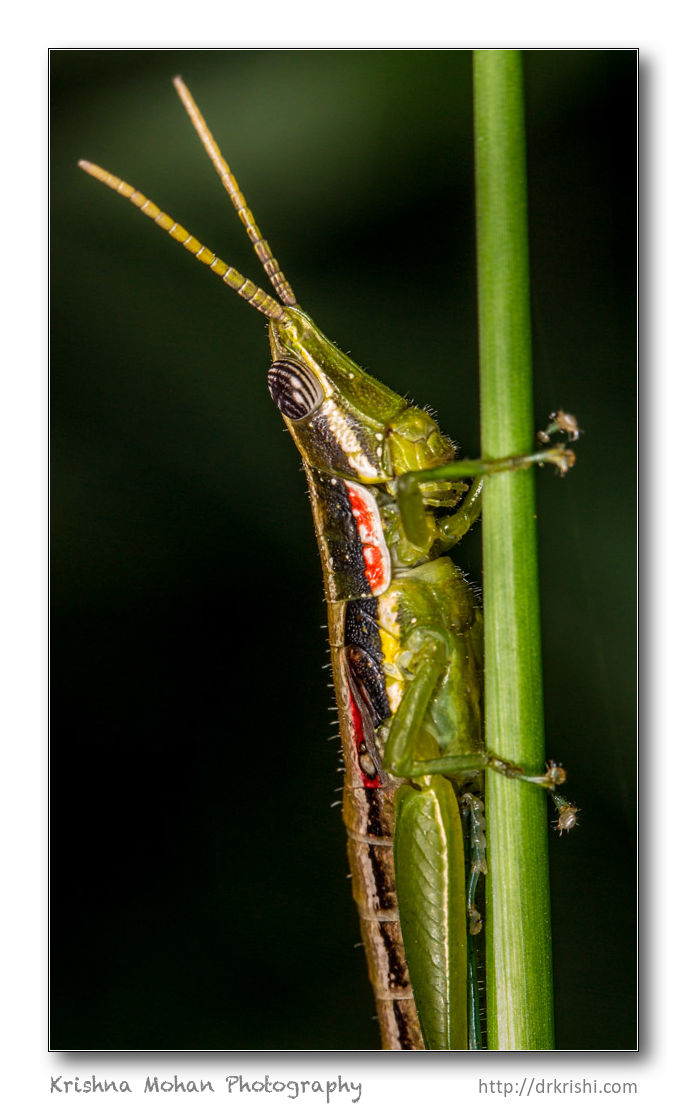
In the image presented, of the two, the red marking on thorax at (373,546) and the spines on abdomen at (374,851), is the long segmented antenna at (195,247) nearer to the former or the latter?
the red marking on thorax at (373,546)

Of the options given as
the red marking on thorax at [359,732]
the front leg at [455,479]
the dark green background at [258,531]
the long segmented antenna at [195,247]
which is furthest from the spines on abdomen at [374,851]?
the long segmented antenna at [195,247]

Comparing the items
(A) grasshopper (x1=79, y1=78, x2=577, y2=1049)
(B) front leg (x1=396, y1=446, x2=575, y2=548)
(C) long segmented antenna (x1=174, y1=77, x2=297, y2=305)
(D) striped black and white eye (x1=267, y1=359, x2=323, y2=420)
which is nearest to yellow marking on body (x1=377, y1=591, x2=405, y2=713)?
(A) grasshopper (x1=79, y1=78, x2=577, y2=1049)

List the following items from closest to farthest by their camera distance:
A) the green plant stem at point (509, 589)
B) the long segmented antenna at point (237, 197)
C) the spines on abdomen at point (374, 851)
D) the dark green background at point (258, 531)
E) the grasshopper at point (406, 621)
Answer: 1. the green plant stem at point (509, 589)
2. the long segmented antenna at point (237, 197)
3. the grasshopper at point (406, 621)
4. the spines on abdomen at point (374, 851)
5. the dark green background at point (258, 531)

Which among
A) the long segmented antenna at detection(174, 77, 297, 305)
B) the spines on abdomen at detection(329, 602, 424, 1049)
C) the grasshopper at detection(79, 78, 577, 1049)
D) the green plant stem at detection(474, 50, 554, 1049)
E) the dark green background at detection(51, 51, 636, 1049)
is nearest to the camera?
the green plant stem at detection(474, 50, 554, 1049)

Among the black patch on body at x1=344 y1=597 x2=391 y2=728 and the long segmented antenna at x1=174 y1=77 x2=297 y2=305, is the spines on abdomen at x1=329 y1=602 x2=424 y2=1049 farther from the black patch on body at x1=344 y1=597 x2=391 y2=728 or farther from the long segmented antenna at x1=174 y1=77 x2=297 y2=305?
the long segmented antenna at x1=174 y1=77 x2=297 y2=305

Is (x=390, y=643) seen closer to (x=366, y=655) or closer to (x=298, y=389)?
(x=366, y=655)

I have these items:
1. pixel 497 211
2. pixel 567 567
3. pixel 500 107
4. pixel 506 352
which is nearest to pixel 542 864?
pixel 506 352
